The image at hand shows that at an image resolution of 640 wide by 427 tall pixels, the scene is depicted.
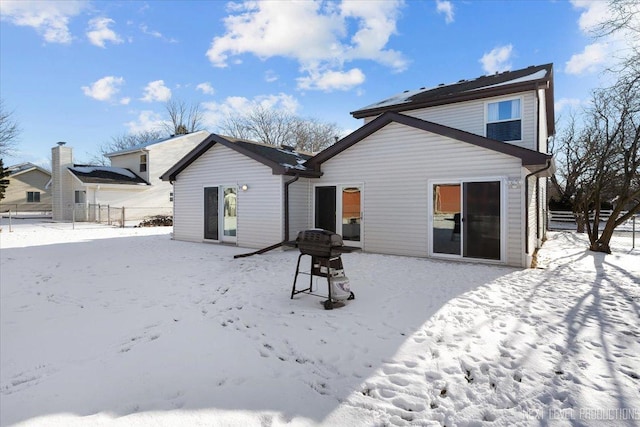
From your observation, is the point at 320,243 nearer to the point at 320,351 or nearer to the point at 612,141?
the point at 320,351

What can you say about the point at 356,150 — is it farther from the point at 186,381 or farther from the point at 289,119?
the point at 289,119

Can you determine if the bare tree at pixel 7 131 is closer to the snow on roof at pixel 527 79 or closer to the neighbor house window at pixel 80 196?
the neighbor house window at pixel 80 196

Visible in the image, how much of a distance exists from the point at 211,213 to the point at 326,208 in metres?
4.46

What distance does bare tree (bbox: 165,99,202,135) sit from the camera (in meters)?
39.9

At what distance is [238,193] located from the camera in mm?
11570

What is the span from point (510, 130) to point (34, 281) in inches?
498

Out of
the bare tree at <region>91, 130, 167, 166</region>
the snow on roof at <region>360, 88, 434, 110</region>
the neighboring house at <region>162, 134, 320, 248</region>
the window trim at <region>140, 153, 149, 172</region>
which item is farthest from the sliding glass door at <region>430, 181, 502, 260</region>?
the bare tree at <region>91, 130, 167, 166</region>

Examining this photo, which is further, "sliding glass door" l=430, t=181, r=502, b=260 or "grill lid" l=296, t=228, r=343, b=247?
"sliding glass door" l=430, t=181, r=502, b=260

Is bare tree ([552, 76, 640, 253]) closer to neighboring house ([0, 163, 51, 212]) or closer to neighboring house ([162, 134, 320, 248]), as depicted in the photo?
neighboring house ([162, 134, 320, 248])

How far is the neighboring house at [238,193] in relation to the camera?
10570 mm

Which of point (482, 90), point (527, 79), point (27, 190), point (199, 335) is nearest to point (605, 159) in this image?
point (527, 79)

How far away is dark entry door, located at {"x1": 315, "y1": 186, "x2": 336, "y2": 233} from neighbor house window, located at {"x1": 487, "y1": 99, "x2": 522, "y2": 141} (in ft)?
17.1

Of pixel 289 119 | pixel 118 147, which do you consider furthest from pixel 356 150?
pixel 118 147

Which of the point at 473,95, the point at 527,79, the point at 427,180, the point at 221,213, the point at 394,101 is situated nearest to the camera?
the point at 427,180
